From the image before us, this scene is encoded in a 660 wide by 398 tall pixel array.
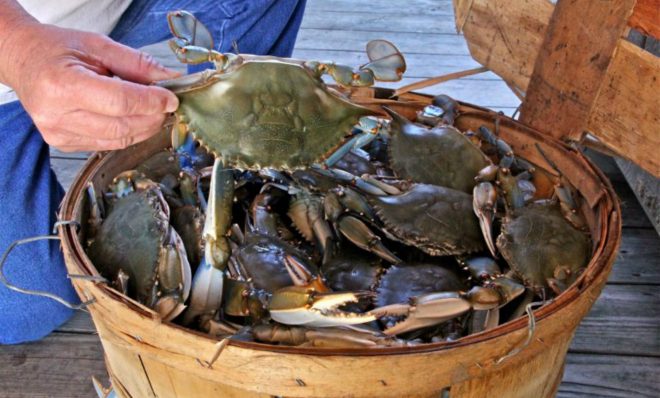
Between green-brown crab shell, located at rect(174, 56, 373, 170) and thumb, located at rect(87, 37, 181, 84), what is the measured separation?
0.09 metres

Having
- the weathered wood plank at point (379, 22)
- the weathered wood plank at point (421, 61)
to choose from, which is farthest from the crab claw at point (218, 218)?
the weathered wood plank at point (379, 22)

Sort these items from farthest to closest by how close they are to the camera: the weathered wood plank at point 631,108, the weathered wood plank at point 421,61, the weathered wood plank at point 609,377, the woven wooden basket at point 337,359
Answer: the weathered wood plank at point 421,61, the weathered wood plank at point 609,377, the weathered wood plank at point 631,108, the woven wooden basket at point 337,359

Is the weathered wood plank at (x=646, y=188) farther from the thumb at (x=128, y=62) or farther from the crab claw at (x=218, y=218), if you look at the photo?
the thumb at (x=128, y=62)

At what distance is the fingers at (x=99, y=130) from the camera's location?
1034mm

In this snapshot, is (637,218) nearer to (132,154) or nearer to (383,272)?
(383,272)

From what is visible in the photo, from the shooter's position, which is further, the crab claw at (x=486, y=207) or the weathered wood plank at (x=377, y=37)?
the weathered wood plank at (x=377, y=37)

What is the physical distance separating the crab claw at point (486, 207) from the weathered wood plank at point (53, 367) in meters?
1.00

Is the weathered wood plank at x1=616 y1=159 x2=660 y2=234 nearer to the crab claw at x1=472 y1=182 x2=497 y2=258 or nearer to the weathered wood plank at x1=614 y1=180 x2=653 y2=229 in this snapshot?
the weathered wood plank at x1=614 y1=180 x2=653 y2=229

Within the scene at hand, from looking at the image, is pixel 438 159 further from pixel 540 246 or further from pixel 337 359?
pixel 337 359

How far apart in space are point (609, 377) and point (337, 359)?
104cm

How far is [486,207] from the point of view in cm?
124

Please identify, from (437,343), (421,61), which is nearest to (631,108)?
(437,343)

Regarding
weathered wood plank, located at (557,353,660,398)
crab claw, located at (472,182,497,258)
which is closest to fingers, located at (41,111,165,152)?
crab claw, located at (472,182,497,258)

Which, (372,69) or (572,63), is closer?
(372,69)
